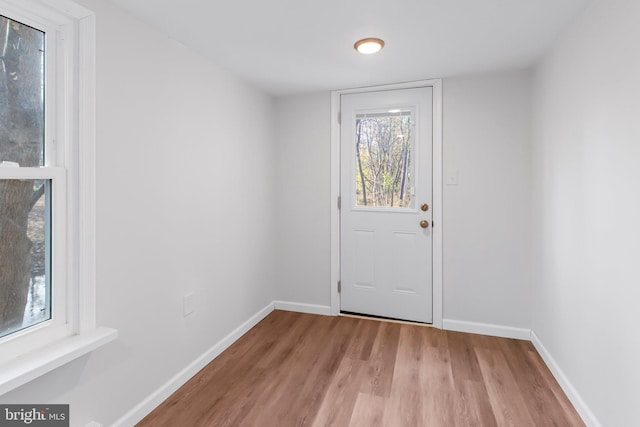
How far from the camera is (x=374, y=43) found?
6.93 feet

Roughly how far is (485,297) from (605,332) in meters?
1.25

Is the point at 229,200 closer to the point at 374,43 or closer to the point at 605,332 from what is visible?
the point at 374,43

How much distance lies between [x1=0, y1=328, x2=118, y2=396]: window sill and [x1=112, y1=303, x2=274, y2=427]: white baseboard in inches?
19.5

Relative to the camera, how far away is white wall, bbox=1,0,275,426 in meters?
1.62

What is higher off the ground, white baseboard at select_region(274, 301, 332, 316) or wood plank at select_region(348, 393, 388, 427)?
white baseboard at select_region(274, 301, 332, 316)

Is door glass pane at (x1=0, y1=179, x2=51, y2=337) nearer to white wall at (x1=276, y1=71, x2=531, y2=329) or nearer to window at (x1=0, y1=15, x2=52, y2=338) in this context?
window at (x1=0, y1=15, x2=52, y2=338)

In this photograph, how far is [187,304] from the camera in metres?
2.21

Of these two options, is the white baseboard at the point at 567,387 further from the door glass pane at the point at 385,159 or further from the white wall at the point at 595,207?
the door glass pane at the point at 385,159

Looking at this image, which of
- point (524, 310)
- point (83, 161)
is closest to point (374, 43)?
point (83, 161)

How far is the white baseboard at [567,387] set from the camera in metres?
1.70

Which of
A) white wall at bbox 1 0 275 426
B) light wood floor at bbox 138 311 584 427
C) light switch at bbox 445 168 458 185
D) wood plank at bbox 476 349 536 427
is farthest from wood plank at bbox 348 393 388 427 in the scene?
light switch at bbox 445 168 458 185

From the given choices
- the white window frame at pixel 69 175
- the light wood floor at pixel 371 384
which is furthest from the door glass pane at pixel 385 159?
the white window frame at pixel 69 175

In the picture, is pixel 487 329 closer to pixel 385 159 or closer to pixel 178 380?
pixel 385 159

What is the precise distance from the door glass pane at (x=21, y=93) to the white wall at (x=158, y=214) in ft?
0.72
